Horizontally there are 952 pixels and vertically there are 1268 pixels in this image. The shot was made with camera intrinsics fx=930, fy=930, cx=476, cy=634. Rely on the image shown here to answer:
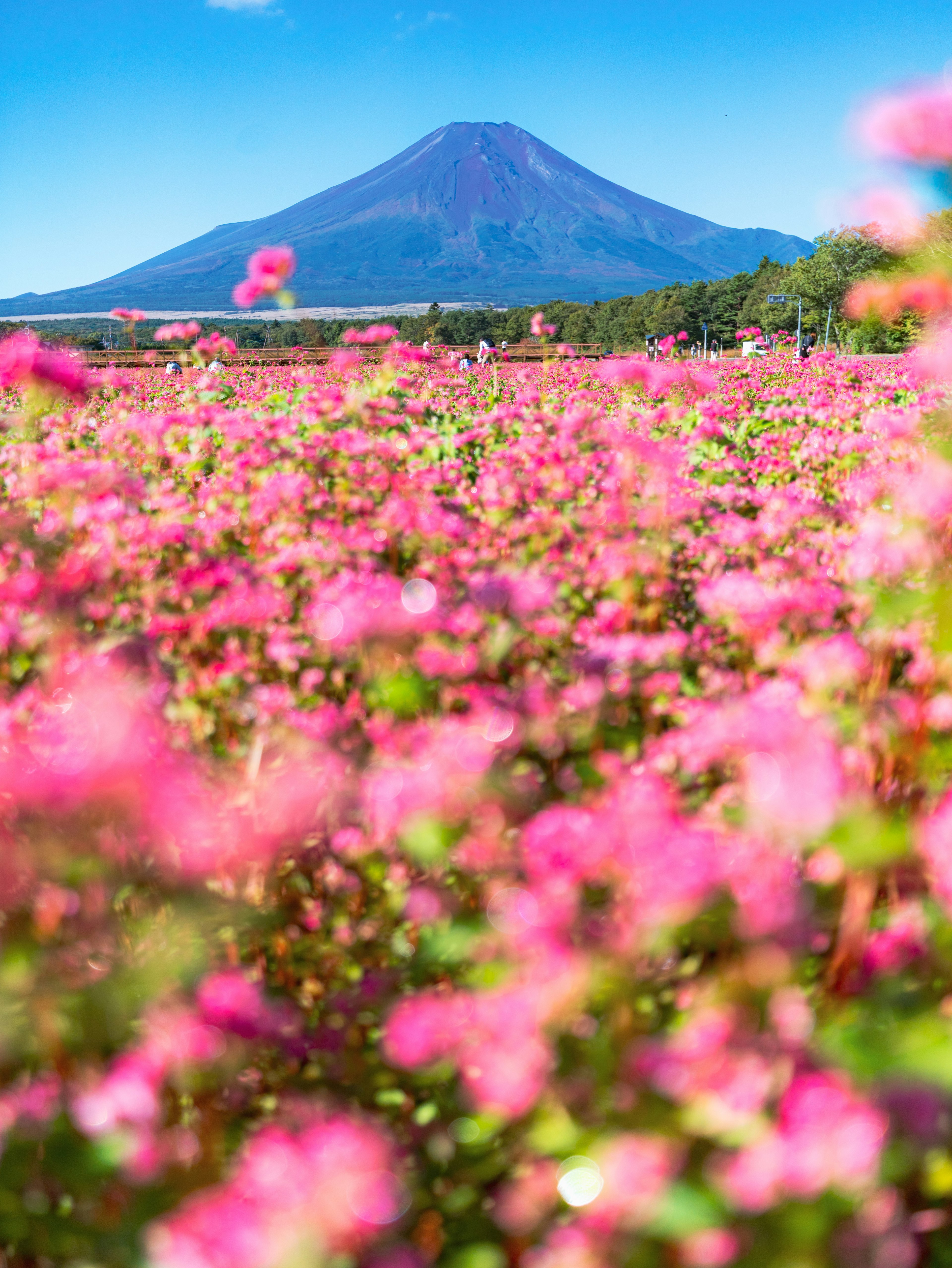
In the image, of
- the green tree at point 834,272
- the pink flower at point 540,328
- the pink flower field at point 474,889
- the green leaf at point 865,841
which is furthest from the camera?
the green tree at point 834,272

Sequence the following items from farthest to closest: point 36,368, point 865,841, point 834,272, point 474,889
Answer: point 834,272 → point 36,368 → point 474,889 → point 865,841

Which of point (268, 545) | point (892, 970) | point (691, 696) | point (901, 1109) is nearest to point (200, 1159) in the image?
point (901, 1109)

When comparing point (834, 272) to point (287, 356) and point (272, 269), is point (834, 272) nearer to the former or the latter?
point (287, 356)

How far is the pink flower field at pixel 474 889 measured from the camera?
0.86 meters

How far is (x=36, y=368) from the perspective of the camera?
3.26 m

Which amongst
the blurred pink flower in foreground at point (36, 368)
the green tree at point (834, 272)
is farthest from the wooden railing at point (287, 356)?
the green tree at point (834, 272)

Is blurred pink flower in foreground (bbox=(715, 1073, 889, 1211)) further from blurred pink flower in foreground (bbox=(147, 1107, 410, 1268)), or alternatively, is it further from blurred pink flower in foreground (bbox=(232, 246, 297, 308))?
blurred pink flower in foreground (bbox=(232, 246, 297, 308))

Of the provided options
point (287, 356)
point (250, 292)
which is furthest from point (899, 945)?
point (287, 356)

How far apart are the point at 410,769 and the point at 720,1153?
0.69 meters

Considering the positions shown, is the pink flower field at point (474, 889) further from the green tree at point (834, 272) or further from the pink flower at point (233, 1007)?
the green tree at point (834, 272)

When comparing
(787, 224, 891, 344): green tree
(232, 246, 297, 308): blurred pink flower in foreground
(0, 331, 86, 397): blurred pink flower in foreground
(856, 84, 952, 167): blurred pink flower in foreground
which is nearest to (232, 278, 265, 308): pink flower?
(232, 246, 297, 308): blurred pink flower in foreground

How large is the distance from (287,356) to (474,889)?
2141 cm

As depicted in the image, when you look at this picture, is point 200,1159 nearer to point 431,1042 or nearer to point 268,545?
point 431,1042

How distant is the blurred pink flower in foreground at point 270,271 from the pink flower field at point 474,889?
5.41ft
